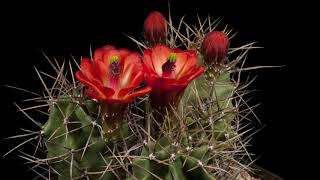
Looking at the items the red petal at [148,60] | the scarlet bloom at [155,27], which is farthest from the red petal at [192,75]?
the scarlet bloom at [155,27]

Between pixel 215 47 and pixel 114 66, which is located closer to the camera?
pixel 114 66

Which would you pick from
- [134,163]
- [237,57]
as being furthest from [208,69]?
[134,163]

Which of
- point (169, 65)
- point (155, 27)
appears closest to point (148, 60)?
point (169, 65)

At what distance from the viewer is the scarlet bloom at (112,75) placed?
224 centimetres

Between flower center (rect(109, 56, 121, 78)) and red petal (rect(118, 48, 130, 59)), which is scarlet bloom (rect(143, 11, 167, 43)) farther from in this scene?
flower center (rect(109, 56, 121, 78))

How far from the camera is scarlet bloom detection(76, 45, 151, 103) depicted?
88.4 inches

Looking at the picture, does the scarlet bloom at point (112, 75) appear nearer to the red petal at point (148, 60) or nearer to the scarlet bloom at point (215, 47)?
the red petal at point (148, 60)

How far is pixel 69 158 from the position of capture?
8.18 feet

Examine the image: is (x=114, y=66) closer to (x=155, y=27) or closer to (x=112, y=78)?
(x=112, y=78)

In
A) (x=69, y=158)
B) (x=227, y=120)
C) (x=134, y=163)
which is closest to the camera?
(x=134, y=163)

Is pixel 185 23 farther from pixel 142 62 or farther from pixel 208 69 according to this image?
pixel 142 62

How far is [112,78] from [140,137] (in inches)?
9.1

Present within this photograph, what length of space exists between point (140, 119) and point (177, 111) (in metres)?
0.18

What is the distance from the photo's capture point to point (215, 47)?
2.58 meters
